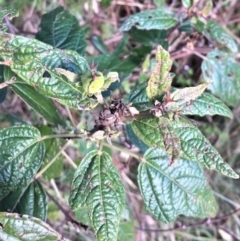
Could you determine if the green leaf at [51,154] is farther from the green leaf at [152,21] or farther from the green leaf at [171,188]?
the green leaf at [152,21]

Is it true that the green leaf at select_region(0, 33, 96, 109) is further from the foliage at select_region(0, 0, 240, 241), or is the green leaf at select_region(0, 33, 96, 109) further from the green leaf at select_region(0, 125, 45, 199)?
the green leaf at select_region(0, 125, 45, 199)

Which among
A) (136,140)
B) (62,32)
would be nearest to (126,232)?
(136,140)

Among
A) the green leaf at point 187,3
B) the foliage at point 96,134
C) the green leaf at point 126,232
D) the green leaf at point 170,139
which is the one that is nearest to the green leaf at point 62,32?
the foliage at point 96,134

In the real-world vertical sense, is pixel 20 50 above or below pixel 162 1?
above

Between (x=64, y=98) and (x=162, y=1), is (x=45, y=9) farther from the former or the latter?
(x=64, y=98)

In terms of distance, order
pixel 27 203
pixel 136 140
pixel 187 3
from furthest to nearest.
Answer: pixel 187 3
pixel 136 140
pixel 27 203

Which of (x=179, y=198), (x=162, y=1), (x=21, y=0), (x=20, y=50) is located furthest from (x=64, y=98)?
(x=21, y=0)

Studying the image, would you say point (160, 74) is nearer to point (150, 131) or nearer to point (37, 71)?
point (150, 131)
